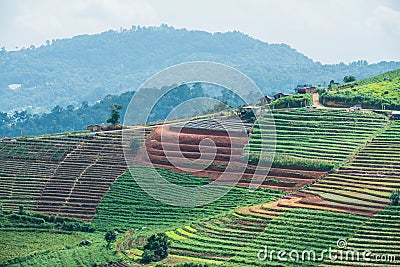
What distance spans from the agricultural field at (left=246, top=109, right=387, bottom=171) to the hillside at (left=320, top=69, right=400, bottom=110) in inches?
106

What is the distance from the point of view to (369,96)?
211 ft

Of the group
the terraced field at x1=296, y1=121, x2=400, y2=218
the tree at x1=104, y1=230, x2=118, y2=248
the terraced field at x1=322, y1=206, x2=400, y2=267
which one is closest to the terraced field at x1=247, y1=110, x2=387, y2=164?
the terraced field at x1=296, y1=121, x2=400, y2=218

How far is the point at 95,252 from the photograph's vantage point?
45.5 meters

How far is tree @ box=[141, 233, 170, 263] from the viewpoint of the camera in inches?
1716

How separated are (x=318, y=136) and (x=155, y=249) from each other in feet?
58.5

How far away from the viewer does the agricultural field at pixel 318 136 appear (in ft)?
174

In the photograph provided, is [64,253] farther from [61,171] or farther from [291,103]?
[291,103]

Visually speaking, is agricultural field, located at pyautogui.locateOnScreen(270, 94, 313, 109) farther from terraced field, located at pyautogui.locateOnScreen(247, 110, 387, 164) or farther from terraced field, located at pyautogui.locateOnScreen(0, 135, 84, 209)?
terraced field, located at pyautogui.locateOnScreen(0, 135, 84, 209)

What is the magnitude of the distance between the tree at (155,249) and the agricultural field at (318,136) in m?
11.8

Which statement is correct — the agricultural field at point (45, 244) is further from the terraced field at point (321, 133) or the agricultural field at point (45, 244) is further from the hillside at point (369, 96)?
the hillside at point (369, 96)

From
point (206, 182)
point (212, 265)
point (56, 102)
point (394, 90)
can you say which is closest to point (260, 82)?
point (56, 102)

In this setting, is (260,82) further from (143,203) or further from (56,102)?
(143,203)

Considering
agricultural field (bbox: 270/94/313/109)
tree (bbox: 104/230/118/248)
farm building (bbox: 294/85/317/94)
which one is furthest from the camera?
farm building (bbox: 294/85/317/94)

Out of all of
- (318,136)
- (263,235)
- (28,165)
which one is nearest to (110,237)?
(263,235)
